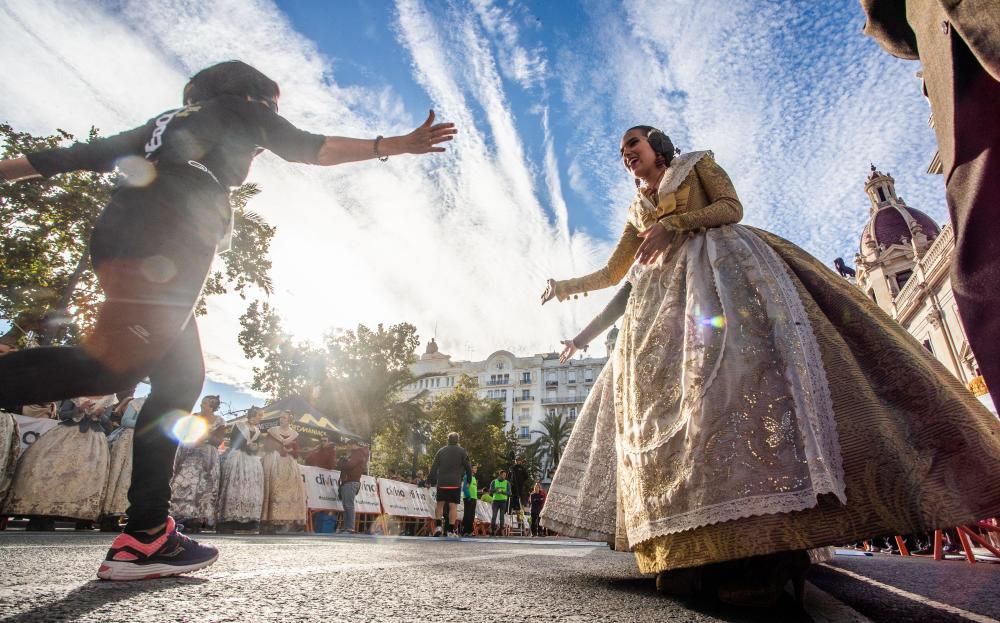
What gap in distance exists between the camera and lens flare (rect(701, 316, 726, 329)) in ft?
6.81

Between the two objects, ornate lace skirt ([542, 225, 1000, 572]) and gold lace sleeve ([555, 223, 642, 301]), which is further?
gold lace sleeve ([555, 223, 642, 301])

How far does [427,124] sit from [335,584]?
184 centimetres

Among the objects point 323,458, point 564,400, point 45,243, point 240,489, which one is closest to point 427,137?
point 240,489

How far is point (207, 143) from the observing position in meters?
2.07

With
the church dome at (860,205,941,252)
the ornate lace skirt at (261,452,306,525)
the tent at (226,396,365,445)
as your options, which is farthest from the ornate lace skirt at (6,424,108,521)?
the church dome at (860,205,941,252)

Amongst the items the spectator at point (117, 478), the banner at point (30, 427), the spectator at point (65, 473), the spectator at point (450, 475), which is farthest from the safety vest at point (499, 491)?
the banner at point (30, 427)

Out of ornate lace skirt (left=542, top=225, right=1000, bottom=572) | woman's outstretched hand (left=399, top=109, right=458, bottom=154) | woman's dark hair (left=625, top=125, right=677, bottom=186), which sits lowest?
ornate lace skirt (left=542, top=225, right=1000, bottom=572)

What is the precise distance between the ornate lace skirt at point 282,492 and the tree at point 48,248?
776 cm

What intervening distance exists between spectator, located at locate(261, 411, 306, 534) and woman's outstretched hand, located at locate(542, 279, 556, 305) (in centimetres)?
772

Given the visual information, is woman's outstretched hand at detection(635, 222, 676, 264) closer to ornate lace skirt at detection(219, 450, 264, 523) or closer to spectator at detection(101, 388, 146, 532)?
spectator at detection(101, 388, 146, 532)

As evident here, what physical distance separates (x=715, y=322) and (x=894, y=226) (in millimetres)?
48150

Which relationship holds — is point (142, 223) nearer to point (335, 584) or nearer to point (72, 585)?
point (72, 585)

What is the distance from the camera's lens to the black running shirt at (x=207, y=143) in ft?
6.66

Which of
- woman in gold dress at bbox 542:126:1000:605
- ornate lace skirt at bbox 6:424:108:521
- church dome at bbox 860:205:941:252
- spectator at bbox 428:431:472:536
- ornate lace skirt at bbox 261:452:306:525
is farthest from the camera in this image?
church dome at bbox 860:205:941:252
